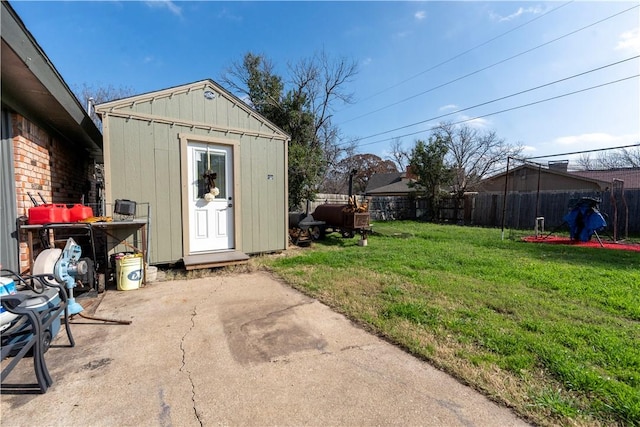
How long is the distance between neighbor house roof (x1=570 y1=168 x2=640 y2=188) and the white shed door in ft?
48.6

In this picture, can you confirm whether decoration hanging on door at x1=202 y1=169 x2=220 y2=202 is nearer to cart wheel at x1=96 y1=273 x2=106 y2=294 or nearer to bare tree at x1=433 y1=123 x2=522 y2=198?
cart wheel at x1=96 y1=273 x2=106 y2=294

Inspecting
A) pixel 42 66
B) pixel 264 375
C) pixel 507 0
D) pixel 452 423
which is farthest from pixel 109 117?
pixel 507 0

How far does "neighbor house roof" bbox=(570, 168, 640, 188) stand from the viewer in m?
12.4

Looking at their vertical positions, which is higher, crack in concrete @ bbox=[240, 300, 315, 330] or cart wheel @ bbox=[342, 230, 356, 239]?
cart wheel @ bbox=[342, 230, 356, 239]

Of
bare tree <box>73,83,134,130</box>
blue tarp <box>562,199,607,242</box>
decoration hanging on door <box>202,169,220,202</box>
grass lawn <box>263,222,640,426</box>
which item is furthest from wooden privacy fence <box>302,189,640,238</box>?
bare tree <box>73,83,134,130</box>

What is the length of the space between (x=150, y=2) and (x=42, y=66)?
4558 mm

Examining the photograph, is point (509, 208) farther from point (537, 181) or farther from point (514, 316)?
point (514, 316)

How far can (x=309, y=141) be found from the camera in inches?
477

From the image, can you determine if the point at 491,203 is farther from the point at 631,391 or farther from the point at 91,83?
the point at 91,83

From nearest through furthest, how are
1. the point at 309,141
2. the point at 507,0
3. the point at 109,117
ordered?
the point at 109,117
the point at 507,0
the point at 309,141

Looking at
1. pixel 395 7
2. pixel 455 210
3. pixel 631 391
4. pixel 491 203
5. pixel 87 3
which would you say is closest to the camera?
pixel 631 391

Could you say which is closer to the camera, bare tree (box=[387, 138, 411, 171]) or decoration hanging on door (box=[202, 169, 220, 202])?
decoration hanging on door (box=[202, 169, 220, 202])

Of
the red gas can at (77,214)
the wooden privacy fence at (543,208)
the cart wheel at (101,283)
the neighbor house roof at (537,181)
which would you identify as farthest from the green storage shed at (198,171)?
the neighbor house roof at (537,181)

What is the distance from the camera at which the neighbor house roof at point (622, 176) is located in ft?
40.7
